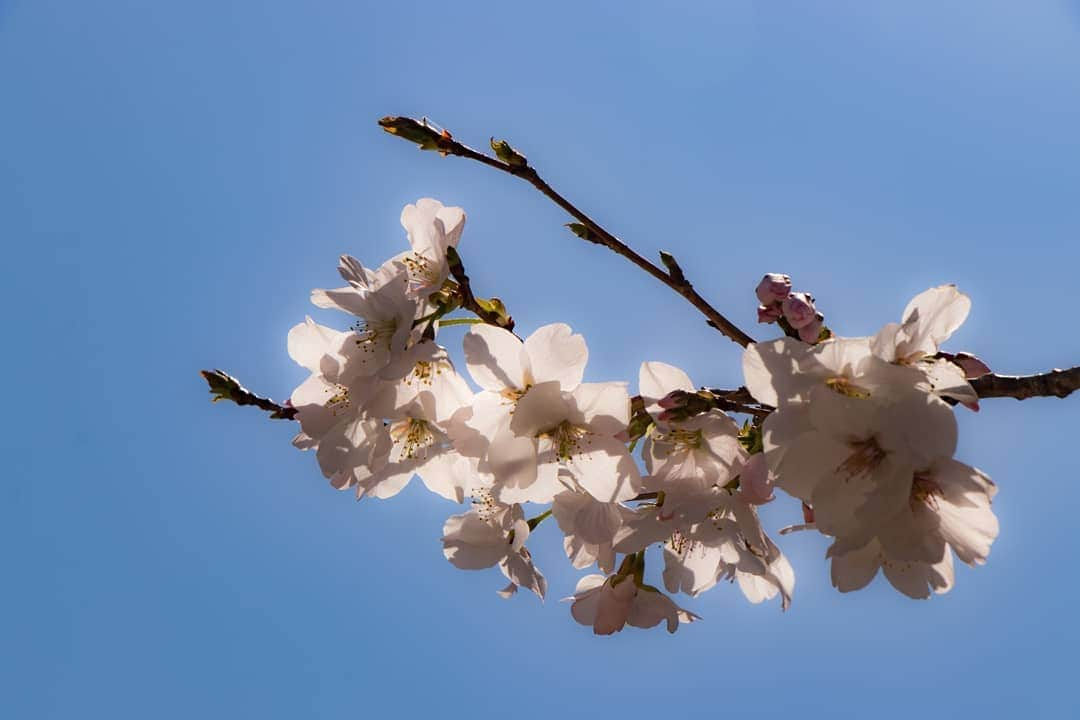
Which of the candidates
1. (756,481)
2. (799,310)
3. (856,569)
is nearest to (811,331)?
(799,310)

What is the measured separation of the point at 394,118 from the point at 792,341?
1061 millimetres

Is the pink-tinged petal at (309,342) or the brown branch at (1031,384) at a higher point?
the pink-tinged petal at (309,342)

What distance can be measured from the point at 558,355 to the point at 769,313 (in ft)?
1.63

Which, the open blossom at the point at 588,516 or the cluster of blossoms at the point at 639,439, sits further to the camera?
the open blossom at the point at 588,516

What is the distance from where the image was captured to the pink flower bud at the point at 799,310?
180cm

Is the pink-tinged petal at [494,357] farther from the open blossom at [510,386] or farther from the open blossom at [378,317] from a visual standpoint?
the open blossom at [378,317]

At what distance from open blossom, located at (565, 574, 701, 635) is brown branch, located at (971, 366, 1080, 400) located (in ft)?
2.99

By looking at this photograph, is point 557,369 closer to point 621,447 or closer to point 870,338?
point 621,447

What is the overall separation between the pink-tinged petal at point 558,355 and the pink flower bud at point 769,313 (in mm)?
431

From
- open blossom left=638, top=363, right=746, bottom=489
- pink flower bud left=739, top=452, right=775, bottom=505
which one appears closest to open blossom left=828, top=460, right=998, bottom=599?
pink flower bud left=739, top=452, right=775, bottom=505

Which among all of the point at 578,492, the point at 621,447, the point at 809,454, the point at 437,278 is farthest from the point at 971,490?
the point at 437,278

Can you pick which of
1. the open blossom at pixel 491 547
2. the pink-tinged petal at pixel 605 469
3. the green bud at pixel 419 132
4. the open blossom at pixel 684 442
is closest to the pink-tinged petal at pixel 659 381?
the open blossom at pixel 684 442

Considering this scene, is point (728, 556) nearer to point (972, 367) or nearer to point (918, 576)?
point (918, 576)

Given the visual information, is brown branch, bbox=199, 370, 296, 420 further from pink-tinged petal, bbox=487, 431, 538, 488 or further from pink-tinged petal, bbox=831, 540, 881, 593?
pink-tinged petal, bbox=831, 540, 881, 593
